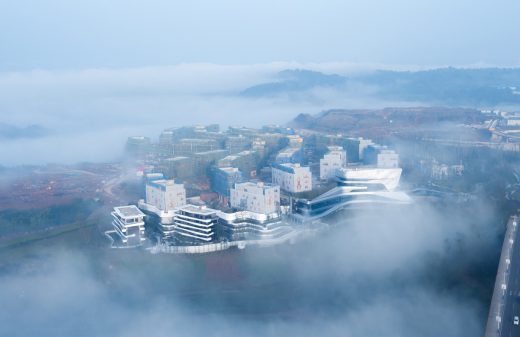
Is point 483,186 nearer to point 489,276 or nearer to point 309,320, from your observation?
point 489,276

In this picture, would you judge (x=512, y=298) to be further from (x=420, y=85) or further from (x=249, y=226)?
(x=420, y=85)

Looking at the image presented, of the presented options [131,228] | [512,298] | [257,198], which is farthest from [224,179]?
[512,298]

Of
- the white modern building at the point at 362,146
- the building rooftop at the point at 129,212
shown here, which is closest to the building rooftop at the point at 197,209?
the building rooftop at the point at 129,212

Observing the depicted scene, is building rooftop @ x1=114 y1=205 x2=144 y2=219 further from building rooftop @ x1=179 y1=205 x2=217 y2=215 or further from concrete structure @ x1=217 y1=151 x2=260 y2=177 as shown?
concrete structure @ x1=217 y1=151 x2=260 y2=177

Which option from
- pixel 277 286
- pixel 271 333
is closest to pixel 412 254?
pixel 277 286

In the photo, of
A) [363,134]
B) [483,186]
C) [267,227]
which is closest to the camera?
[267,227]

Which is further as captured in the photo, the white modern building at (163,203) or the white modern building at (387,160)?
the white modern building at (387,160)

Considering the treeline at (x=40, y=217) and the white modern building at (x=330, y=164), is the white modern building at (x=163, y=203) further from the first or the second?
the white modern building at (x=330, y=164)
